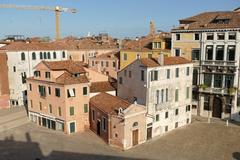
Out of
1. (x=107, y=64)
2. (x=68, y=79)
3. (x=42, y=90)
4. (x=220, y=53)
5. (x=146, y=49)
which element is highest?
(x=146, y=49)

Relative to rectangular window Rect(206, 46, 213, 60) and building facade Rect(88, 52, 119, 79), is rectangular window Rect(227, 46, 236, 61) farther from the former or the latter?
building facade Rect(88, 52, 119, 79)

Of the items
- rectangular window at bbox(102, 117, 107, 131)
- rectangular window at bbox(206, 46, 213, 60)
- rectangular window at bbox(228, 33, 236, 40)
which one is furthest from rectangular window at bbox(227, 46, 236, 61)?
rectangular window at bbox(102, 117, 107, 131)

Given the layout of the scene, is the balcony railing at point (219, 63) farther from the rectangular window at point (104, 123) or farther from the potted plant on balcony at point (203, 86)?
the rectangular window at point (104, 123)

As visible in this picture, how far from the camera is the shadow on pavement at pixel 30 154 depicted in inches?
1187

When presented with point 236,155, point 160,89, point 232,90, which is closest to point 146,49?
point 160,89

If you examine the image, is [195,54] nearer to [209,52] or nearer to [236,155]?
[209,52]

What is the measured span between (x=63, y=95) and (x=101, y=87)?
7.88 m

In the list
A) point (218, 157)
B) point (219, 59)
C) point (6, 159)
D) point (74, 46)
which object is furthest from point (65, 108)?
point (74, 46)

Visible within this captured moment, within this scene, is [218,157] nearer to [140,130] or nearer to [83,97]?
[140,130]

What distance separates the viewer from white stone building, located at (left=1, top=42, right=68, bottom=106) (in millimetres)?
50250

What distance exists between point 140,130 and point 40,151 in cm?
1210

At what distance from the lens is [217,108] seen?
42781mm

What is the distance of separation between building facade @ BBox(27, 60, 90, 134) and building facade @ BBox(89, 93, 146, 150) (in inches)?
119

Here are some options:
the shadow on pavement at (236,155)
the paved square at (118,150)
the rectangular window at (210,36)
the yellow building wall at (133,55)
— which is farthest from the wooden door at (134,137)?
the rectangular window at (210,36)
